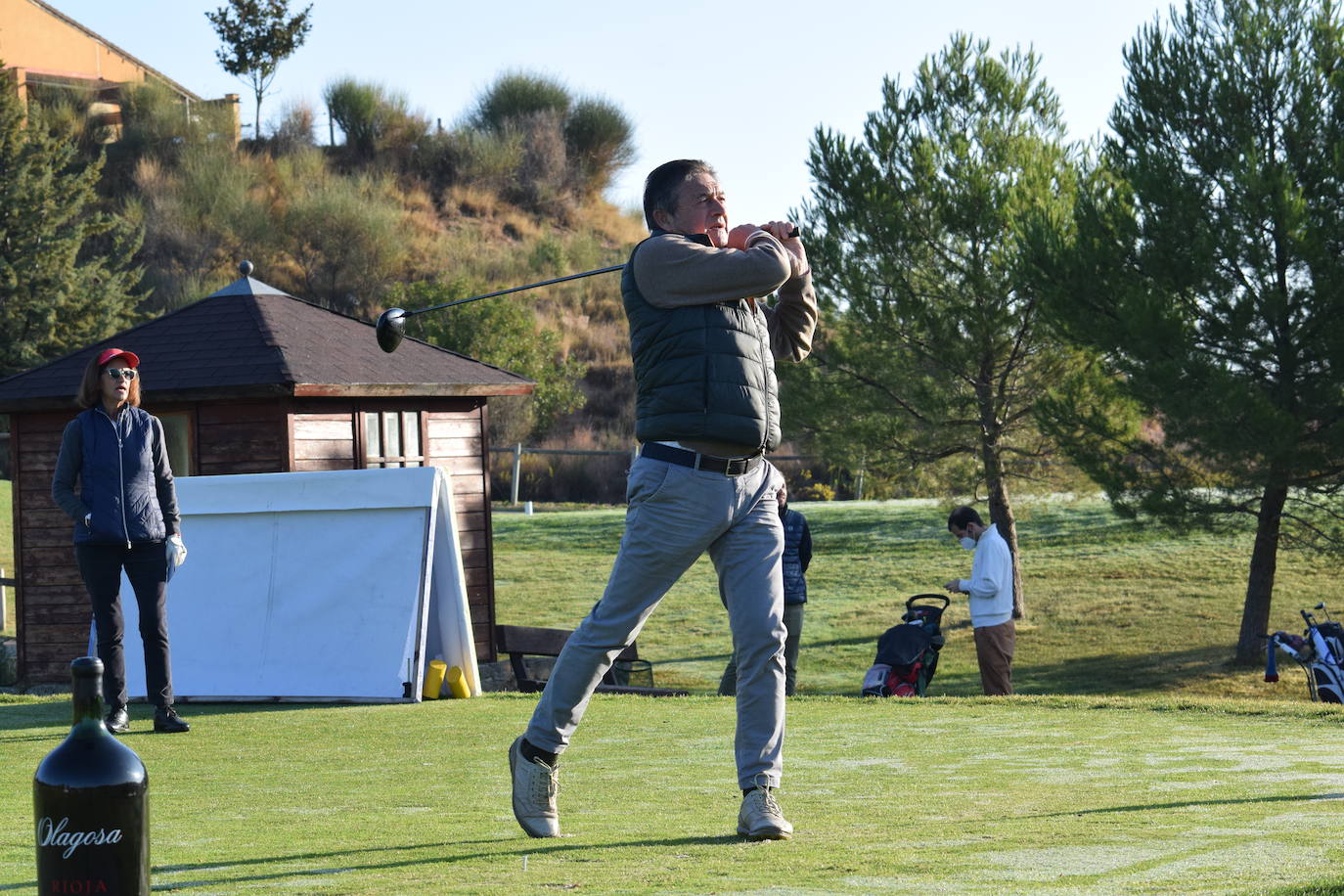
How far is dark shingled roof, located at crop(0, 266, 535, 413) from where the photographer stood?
14.1m

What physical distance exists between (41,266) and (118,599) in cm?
3522

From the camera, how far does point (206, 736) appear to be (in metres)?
7.70

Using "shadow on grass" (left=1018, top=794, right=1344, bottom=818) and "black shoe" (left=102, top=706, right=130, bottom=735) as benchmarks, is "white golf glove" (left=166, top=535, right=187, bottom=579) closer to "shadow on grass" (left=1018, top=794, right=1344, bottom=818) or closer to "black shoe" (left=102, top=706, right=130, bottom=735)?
"black shoe" (left=102, top=706, right=130, bottom=735)

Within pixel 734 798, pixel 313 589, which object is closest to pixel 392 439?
pixel 313 589

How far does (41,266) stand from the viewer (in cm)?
3984

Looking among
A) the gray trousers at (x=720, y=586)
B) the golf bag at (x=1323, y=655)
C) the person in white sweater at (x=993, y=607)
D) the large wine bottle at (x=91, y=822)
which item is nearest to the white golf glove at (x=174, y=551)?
the gray trousers at (x=720, y=586)

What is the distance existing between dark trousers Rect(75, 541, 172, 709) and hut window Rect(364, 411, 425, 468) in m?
7.45

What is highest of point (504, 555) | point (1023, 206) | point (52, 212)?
point (52, 212)

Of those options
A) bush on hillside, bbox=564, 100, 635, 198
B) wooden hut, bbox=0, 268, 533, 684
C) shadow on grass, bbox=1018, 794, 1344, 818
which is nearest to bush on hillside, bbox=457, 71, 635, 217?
bush on hillside, bbox=564, 100, 635, 198

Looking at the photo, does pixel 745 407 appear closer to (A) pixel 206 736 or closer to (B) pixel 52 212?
→ (A) pixel 206 736

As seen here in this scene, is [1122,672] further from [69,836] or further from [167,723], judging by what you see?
[69,836]

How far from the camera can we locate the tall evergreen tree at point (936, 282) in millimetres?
25062

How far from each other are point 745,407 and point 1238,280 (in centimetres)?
1712

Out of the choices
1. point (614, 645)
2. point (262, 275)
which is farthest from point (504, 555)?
point (262, 275)
